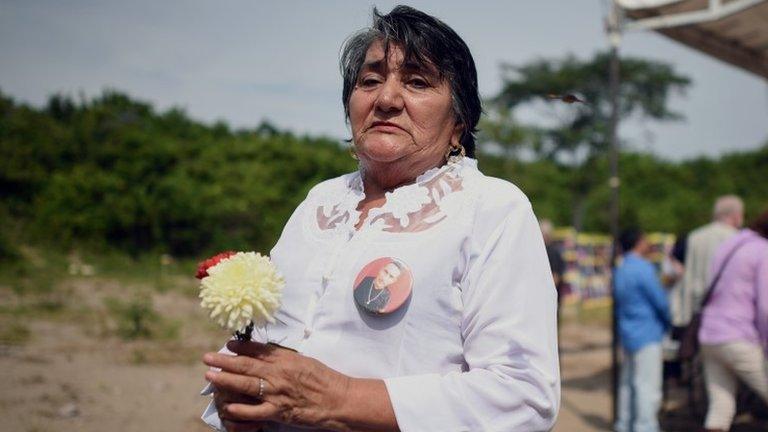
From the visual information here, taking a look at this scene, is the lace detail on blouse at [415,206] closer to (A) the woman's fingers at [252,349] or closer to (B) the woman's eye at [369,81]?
(B) the woman's eye at [369,81]

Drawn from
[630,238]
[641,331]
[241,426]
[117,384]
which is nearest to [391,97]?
[241,426]

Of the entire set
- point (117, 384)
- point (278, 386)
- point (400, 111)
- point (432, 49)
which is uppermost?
point (432, 49)

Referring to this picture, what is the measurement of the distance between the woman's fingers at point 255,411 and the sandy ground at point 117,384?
499cm

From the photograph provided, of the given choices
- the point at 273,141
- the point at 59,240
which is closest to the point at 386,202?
the point at 59,240

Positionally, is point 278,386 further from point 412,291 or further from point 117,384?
point 117,384

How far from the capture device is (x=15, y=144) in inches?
644

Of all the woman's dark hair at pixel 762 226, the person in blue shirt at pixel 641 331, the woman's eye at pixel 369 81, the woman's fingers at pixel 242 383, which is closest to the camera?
the woman's fingers at pixel 242 383

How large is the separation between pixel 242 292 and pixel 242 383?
0.18 metres

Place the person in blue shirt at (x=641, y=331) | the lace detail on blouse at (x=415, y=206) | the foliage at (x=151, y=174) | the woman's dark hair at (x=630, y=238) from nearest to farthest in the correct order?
the lace detail on blouse at (x=415, y=206)
the person in blue shirt at (x=641, y=331)
the woman's dark hair at (x=630, y=238)
the foliage at (x=151, y=174)

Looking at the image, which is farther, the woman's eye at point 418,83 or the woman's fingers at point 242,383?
→ the woman's eye at point 418,83

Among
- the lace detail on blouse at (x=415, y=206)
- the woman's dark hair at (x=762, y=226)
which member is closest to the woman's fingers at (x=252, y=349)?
the lace detail on blouse at (x=415, y=206)

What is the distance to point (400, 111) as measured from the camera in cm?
189

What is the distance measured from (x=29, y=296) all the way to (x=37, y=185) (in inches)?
180

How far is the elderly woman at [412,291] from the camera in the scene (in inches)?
64.4
